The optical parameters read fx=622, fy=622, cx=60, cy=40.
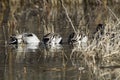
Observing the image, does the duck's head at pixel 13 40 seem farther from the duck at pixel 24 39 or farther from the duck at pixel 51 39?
the duck at pixel 51 39

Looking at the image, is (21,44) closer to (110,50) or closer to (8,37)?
(8,37)

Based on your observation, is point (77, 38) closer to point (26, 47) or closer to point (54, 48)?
point (54, 48)

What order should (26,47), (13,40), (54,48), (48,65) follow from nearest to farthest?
1. (48,65)
2. (54,48)
3. (26,47)
4. (13,40)

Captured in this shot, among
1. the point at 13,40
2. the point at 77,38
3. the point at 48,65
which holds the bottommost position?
the point at 48,65

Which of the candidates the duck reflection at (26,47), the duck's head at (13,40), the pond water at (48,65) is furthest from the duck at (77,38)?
the duck's head at (13,40)

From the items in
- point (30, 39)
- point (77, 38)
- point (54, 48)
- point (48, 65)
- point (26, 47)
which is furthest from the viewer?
point (30, 39)

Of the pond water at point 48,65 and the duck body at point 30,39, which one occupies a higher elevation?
the duck body at point 30,39

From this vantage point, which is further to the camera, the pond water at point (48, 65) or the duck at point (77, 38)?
the duck at point (77, 38)

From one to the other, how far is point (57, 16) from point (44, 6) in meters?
2.46

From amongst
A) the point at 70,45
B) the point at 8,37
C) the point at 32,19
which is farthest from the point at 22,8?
the point at 70,45

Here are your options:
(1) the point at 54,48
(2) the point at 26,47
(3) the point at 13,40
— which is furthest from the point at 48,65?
(3) the point at 13,40

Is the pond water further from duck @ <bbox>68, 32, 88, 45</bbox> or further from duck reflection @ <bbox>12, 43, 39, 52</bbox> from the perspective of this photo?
duck @ <bbox>68, 32, 88, 45</bbox>

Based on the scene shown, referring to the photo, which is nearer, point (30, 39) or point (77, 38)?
point (77, 38)

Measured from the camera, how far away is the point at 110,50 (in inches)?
488
